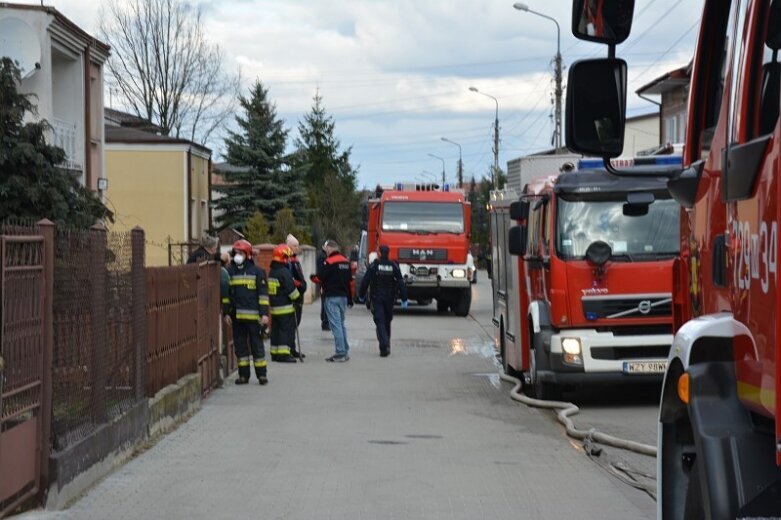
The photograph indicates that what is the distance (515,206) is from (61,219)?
5.51m

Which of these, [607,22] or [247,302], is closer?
[607,22]

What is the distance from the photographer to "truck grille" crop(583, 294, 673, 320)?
43.2 ft

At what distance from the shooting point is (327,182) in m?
68.3

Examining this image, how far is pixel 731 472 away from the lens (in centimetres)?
337

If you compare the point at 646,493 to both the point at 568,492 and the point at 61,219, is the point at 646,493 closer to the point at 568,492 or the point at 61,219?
the point at 568,492

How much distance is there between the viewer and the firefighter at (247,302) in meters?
15.2

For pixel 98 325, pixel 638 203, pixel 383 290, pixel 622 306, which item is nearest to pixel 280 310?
pixel 383 290

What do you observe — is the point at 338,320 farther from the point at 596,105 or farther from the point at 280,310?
the point at 596,105

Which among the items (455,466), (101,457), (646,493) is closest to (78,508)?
(101,457)

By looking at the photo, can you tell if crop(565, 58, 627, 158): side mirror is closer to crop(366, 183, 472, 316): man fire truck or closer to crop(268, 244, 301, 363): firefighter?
crop(268, 244, 301, 363): firefighter

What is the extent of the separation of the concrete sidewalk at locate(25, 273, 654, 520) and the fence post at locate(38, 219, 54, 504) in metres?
0.29

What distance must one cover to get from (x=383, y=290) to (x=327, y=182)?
4821 centimetres

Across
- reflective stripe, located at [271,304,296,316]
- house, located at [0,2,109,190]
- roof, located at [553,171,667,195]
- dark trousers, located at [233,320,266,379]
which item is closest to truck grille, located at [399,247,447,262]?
house, located at [0,2,109,190]

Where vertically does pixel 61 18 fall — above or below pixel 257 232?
above
